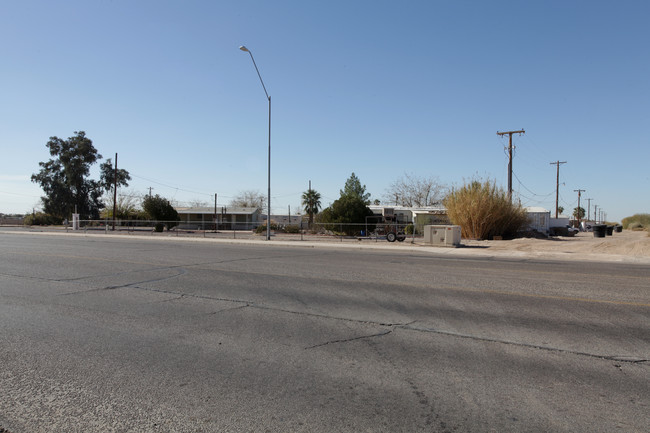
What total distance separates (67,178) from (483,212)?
67985 millimetres

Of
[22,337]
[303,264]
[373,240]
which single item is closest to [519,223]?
[373,240]

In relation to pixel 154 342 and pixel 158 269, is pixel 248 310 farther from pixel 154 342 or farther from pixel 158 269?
pixel 158 269

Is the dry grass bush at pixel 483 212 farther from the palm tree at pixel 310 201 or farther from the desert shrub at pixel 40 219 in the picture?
the desert shrub at pixel 40 219

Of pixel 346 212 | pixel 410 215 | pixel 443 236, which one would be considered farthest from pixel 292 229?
pixel 443 236

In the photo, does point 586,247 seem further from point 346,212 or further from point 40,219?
point 40,219

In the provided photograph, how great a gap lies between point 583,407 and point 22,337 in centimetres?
654

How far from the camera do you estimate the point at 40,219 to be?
228 feet

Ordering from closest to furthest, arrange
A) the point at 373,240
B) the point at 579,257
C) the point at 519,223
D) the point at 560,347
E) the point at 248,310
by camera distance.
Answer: the point at 560,347
the point at 248,310
the point at 579,257
the point at 373,240
the point at 519,223

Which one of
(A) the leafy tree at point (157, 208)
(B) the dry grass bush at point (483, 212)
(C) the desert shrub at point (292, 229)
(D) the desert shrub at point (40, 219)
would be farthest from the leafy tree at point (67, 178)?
(B) the dry grass bush at point (483, 212)

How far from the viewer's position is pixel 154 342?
5402 millimetres

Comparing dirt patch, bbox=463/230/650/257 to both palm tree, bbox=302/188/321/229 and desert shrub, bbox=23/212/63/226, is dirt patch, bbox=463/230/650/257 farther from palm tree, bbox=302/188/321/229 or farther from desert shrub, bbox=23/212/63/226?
desert shrub, bbox=23/212/63/226

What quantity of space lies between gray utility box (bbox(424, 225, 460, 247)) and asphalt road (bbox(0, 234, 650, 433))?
555 inches

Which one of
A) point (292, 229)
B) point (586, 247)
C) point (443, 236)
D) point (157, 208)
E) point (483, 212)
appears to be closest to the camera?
point (586, 247)

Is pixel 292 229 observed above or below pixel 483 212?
below
